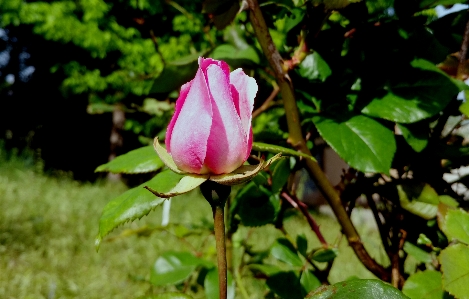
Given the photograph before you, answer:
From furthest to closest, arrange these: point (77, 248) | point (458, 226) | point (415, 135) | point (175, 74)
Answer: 1. point (77, 248)
2. point (175, 74)
3. point (415, 135)
4. point (458, 226)

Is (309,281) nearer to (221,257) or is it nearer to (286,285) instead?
(286,285)

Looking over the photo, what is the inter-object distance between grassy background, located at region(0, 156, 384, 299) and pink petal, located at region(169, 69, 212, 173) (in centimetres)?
54

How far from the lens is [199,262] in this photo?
759mm

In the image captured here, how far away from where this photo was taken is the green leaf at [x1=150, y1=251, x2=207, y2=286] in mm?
723

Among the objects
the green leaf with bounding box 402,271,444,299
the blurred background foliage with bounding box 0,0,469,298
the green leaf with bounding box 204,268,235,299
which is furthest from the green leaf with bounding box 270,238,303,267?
the green leaf with bounding box 402,271,444,299

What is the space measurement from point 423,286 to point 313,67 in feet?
1.06

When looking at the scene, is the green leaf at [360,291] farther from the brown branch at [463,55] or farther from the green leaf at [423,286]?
the brown branch at [463,55]

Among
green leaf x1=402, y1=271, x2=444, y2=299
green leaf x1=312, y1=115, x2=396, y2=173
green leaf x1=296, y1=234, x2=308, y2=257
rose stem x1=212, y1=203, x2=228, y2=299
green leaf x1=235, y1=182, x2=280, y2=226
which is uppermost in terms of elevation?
rose stem x1=212, y1=203, x2=228, y2=299

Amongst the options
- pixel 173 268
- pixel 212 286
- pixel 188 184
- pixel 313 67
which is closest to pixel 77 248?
pixel 173 268

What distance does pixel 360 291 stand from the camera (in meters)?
0.32

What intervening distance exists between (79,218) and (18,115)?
18.2ft

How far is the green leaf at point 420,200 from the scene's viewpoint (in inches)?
22.6

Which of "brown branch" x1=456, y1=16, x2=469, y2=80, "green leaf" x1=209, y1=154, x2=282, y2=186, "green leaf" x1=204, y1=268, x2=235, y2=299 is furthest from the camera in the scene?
"green leaf" x1=204, y1=268, x2=235, y2=299

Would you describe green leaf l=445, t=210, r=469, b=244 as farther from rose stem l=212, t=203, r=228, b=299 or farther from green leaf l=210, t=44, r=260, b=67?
green leaf l=210, t=44, r=260, b=67
